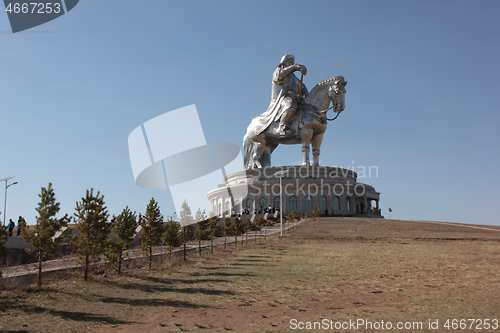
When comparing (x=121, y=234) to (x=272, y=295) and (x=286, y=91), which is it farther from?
(x=286, y=91)

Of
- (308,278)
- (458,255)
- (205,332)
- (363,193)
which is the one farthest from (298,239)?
(363,193)

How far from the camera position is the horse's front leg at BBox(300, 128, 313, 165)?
45306mm

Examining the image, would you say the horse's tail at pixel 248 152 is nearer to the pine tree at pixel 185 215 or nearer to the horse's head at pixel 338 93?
the horse's head at pixel 338 93

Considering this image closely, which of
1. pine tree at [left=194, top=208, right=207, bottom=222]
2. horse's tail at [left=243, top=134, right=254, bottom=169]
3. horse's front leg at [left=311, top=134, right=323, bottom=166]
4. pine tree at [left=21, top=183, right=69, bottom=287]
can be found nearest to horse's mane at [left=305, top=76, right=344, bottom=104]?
horse's front leg at [left=311, top=134, right=323, bottom=166]

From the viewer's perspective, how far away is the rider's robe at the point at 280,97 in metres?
45.6

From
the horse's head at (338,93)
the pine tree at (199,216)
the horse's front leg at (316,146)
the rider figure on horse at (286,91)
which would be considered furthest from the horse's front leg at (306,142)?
the pine tree at (199,216)

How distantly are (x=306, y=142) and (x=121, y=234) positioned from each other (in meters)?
33.5

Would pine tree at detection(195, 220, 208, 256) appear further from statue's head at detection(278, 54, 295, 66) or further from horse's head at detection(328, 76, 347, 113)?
statue's head at detection(278, 54, 295, 66)

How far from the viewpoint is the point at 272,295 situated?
1035 cm

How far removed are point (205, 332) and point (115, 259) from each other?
733 cm

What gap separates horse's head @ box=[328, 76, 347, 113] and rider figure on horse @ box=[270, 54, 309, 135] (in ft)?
11.9

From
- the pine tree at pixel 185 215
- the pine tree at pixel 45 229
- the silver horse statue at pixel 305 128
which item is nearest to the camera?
the pine tree at pixel 45 229

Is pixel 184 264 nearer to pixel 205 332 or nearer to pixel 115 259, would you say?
pixel 115 259

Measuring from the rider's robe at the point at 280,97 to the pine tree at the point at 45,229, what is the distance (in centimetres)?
3518
